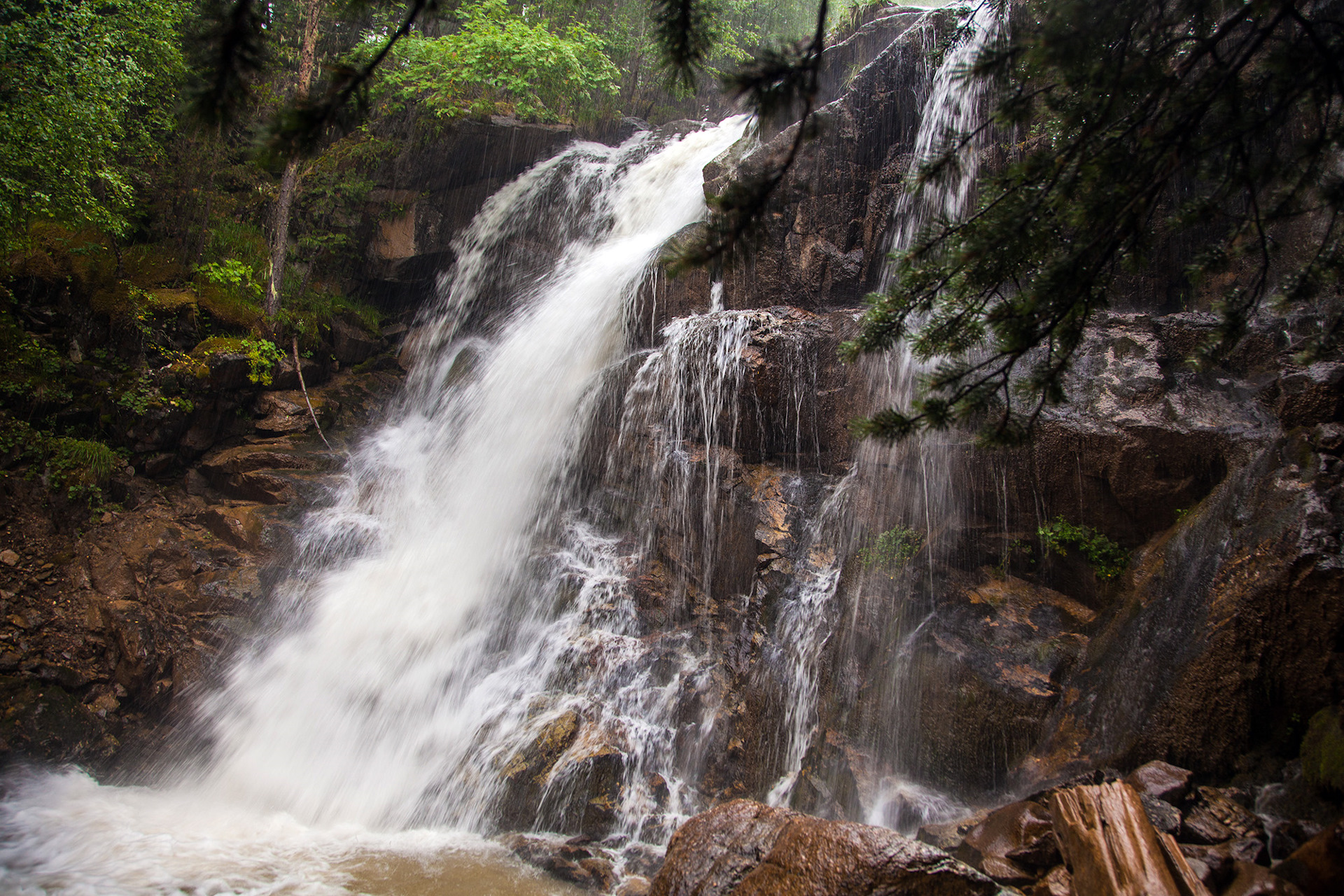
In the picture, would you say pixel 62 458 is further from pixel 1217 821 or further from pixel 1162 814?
pixel 1217 821

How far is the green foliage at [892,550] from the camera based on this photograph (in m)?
6.83

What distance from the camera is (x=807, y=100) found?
2.30 m

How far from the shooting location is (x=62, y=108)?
26.5 feet

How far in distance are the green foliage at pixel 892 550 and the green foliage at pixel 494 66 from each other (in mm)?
12670

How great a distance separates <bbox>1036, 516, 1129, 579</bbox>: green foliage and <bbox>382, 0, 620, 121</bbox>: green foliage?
13.6 m

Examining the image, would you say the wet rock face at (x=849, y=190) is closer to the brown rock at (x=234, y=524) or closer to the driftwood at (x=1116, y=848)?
the driftwood at (x=1116, y=848)

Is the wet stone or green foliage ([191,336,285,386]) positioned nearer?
the wet stone

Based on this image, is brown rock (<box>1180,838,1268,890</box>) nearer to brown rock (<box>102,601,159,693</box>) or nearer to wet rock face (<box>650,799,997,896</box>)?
wet rock face (<box>650,799,997,896</box>)

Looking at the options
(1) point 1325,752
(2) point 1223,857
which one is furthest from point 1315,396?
(2) point 1223,857

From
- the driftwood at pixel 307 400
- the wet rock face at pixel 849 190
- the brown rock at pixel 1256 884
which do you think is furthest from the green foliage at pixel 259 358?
the brown rock at pixel 1256 884

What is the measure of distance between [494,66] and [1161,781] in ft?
53.8

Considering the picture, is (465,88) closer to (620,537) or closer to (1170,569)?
(620,537)

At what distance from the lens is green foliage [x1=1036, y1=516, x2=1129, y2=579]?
5.93 meters

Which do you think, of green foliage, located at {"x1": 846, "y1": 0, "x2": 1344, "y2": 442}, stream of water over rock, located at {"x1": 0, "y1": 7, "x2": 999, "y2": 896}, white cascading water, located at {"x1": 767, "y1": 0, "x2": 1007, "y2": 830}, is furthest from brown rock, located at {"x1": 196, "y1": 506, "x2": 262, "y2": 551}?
green foliage, located at {"x1": 846, "y1": 0, "x2": 1344, "y2": 442}
